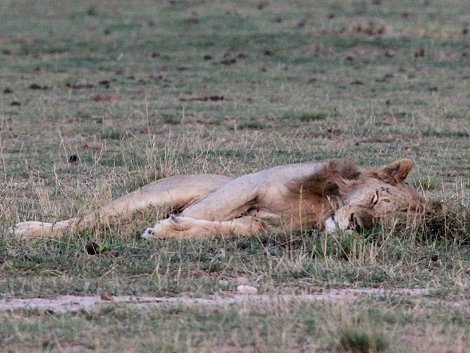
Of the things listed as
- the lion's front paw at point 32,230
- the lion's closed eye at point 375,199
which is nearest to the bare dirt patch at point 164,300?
the lion's closed eye at point 375,199

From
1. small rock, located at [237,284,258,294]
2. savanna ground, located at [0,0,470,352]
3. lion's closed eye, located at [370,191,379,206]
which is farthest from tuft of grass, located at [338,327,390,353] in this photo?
lion's closed eye, located at [370,191,379,206]

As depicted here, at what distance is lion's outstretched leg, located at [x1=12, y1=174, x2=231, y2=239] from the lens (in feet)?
25.2

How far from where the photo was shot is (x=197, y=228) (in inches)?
297

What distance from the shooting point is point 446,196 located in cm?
953

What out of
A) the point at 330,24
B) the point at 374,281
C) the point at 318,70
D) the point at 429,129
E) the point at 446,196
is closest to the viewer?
the point at 374,281

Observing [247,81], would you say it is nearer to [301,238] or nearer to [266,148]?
[266,148]

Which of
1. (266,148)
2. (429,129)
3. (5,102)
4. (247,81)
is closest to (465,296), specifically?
(266,148)

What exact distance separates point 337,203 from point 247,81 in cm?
1237

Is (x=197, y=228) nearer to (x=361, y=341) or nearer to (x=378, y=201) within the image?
(x=378, y=201)

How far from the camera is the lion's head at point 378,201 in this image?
7.57 m

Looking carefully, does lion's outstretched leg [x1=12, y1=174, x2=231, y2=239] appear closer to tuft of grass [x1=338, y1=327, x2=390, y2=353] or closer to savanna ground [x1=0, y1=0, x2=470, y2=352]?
savanna ground [x1=0, y1=0, x2=470, y2=352]

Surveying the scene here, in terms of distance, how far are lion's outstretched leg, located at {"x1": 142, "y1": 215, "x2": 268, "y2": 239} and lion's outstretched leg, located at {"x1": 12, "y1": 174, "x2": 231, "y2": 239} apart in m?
0.43

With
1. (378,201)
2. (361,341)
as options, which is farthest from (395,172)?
(361,341)

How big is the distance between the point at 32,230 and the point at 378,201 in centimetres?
231
